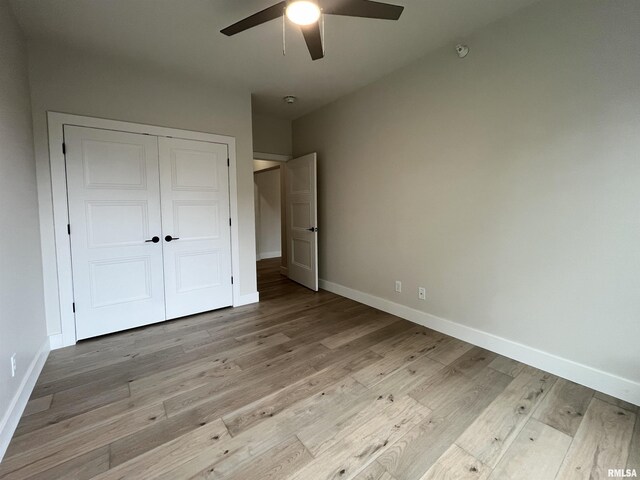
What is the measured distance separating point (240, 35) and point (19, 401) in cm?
301

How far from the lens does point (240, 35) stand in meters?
2.42

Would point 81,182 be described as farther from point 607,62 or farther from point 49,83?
point 607,62

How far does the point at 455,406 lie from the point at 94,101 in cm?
384

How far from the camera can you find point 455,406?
179 centimetres

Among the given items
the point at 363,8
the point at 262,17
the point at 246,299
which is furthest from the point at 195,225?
the point at 363,8

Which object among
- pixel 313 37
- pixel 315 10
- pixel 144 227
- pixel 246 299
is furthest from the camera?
pixel 246 299

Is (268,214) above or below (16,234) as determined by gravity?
above

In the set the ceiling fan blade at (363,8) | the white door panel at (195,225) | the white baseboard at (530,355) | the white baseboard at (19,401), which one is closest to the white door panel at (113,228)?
the white door panel at (195,225)

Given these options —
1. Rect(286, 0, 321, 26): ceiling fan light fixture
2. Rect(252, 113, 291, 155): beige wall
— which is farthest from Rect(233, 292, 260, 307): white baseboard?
Rect(286, 0, 321, 26): ceiling fan light fixture

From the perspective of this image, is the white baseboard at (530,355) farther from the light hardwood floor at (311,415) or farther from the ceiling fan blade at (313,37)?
the ceiling fan blade at (313,37)

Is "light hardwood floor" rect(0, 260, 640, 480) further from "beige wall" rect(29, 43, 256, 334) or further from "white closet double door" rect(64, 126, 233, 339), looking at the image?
"beige wall" rect(29, 43, 256, 334)

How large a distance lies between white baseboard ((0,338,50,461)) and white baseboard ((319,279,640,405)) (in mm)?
3074

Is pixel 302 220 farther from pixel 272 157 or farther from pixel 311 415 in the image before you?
pixel 311 415

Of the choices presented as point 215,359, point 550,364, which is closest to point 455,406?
point 550,364
